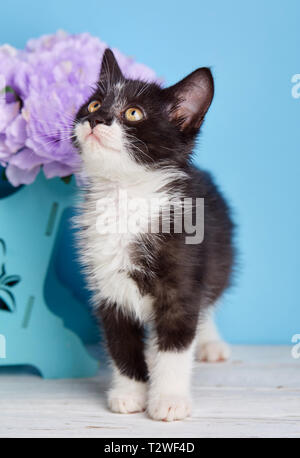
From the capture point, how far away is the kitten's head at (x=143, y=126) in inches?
35.7

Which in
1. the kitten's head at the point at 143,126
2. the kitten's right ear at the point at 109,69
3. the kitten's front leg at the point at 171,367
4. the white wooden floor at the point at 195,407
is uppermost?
the kitten's right ear at the point at 109,69

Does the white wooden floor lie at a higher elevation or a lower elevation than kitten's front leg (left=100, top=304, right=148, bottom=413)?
lower

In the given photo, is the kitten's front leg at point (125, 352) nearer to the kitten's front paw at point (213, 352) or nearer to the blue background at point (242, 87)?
the kitten's front paw at point (213, 352)

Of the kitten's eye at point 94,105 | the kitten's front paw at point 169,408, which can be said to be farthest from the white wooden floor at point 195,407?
the kitten's eye at point 94,105

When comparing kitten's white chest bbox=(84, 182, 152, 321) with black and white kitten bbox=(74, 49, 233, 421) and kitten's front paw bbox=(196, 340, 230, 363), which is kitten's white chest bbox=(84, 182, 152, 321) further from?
kitten's front paw bbox=(196, 340, 230, 363)

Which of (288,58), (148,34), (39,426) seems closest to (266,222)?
(288,58)

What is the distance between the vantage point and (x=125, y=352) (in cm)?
102

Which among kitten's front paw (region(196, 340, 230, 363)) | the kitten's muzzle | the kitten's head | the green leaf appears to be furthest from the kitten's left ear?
kitten's front paw (region(196, 340, 230, 363))

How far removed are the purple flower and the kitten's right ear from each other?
5 centimetres

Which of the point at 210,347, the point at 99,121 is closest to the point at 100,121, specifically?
the point at 99,121

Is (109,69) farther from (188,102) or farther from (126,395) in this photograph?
(126,395)

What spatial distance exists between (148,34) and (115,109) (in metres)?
0.66

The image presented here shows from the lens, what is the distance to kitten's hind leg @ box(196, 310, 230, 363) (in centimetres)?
133
